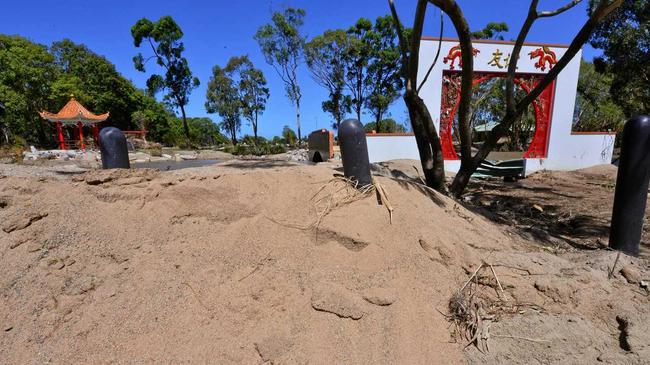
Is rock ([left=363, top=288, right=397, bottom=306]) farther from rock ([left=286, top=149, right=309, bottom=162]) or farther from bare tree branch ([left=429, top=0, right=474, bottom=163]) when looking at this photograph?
rock ([left=286, top=149, right=309, bottom=162])

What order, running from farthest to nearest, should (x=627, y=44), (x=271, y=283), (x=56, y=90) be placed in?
1. (x=56, y=90)
2. (x=627, y=44)
3. (x=271, y=283)

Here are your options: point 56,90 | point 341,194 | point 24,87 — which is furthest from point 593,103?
point 24,87

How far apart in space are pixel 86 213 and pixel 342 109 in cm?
1867

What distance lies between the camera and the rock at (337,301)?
1757mm

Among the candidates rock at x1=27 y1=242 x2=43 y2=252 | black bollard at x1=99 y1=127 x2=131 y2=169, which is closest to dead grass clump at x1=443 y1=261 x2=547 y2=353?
rock at x1=27 y1=242 x2=43 y2=252

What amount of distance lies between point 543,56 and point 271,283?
1044cm

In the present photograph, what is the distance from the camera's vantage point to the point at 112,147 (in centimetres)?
301

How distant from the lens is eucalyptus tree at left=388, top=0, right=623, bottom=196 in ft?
10.8

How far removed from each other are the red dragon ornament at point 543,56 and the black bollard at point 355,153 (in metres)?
8.95

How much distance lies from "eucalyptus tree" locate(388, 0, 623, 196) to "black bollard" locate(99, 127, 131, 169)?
3.05m

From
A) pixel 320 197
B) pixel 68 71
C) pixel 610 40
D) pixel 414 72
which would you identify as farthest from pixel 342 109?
pixel 68 71

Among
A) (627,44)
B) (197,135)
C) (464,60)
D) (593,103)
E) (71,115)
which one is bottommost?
(197,135)

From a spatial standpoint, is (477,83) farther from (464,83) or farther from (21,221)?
(21,221)

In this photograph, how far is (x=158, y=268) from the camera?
1949mm
